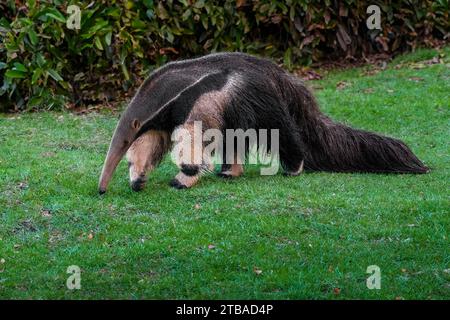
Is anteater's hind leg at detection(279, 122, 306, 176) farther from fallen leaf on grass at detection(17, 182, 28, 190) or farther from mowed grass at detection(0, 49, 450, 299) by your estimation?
fallen leaf on grass at detection(17, 182, 28, 190)

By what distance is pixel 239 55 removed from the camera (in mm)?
9422

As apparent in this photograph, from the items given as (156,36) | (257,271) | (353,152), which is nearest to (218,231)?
(257,271)

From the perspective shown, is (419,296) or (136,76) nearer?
(419,296)

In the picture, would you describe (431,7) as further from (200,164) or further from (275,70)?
(200,164)

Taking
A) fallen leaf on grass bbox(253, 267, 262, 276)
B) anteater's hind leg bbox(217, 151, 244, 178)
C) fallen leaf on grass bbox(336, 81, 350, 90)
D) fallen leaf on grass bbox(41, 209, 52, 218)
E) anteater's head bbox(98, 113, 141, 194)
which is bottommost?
fallen leaf on grass bbox(336, 81, 350, 90)

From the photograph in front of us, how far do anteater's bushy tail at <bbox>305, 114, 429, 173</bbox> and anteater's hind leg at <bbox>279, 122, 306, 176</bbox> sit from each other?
216 mm

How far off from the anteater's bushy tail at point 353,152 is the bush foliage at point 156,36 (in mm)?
4184

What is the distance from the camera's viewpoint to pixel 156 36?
13.6 meters

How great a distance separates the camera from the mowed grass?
254 inches

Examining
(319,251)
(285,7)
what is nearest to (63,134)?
(285,7)

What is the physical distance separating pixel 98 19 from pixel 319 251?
22.4 feet

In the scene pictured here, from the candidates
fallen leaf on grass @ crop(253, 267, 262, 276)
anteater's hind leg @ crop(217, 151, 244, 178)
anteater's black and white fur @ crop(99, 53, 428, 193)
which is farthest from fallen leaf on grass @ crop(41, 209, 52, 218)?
fallen leaf on grass @ crop(253, 267, 262, 276)

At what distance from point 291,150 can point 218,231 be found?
2215 millimetres

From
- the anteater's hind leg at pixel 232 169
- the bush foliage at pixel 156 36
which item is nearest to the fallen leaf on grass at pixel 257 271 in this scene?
the anteater's hind leg at pixel 232 169
